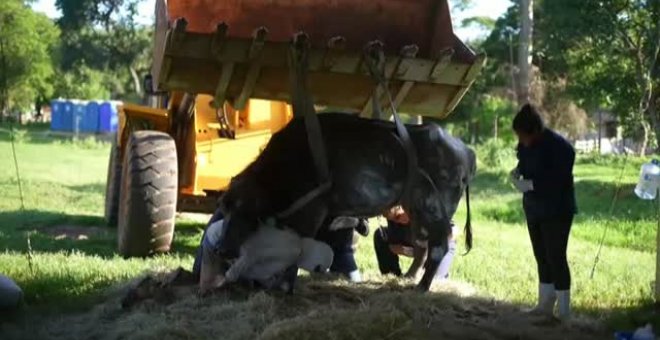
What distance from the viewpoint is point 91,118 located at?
45.5 m

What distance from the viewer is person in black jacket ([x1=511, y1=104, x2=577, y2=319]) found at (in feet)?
17.9

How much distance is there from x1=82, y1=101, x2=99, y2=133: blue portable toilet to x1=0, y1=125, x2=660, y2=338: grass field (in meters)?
27.7

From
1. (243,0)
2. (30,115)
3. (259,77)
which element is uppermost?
(243,0)

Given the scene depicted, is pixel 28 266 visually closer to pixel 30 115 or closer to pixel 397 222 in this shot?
pixel 397 222

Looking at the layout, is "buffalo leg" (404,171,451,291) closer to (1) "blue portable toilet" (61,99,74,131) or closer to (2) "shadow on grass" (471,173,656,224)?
(2) "shadow on grass" (471,173,656,224)

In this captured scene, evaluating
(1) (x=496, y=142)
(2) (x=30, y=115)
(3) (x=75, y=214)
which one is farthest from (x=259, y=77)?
(2) (x=30, y=115)

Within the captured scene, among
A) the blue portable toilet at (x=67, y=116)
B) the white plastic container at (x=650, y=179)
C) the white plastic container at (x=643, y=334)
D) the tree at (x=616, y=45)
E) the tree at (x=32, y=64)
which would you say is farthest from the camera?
the blue portable toilet at (x=67, y=116)

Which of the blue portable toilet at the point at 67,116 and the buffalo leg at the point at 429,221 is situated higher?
the buffalo leg at the point at 429,221

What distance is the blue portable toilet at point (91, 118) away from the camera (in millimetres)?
45250

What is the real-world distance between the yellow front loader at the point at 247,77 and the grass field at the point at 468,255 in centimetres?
68

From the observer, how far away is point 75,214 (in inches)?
479

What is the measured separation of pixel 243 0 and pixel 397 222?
2276 millimetres

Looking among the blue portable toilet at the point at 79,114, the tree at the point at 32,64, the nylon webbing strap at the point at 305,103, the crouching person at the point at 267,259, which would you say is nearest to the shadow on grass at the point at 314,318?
the crouching person at the point at 267,259

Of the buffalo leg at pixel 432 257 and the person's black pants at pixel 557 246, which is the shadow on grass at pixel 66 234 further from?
the person's black pants at pixel 557 246
